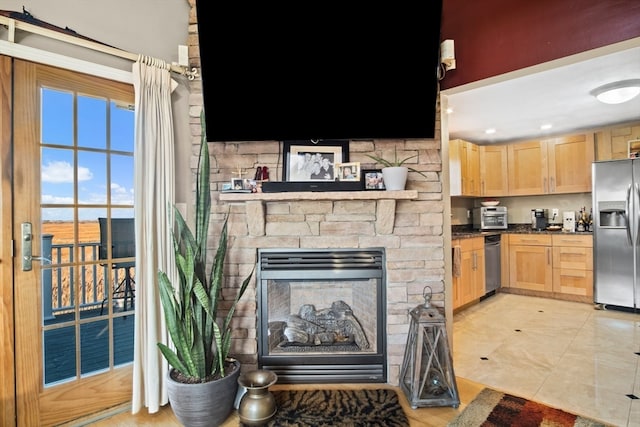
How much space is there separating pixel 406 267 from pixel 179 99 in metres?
1.96

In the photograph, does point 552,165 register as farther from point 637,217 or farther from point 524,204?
point 637,217

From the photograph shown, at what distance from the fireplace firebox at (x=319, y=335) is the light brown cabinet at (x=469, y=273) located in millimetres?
1757

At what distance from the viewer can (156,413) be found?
6.67 ft

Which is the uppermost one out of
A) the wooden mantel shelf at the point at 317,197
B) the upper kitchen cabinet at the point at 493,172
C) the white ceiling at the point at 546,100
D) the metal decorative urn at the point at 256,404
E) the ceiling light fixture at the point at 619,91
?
the white ceiling at the point at 546,100

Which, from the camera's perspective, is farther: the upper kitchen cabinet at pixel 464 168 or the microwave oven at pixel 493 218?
the microwave oven at pixel 493 218

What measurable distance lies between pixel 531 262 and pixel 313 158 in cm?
406

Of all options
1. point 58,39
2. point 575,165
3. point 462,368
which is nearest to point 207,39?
point 58,39

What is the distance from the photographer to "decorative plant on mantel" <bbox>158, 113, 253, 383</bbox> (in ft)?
6.12

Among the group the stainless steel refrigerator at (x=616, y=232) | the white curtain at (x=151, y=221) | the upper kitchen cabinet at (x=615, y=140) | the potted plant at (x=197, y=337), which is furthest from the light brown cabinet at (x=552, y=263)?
the white curtain at (x=151, y=221)

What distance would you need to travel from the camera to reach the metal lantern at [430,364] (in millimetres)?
2037

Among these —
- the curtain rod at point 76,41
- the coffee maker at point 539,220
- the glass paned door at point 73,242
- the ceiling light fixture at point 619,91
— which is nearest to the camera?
the curtain rod at point 76,41

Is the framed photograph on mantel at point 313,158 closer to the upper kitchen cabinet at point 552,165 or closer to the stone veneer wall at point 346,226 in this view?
the stone veneer wall at point 346,226

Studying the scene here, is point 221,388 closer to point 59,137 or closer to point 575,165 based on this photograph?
point 59,137

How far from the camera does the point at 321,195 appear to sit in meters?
2.14
